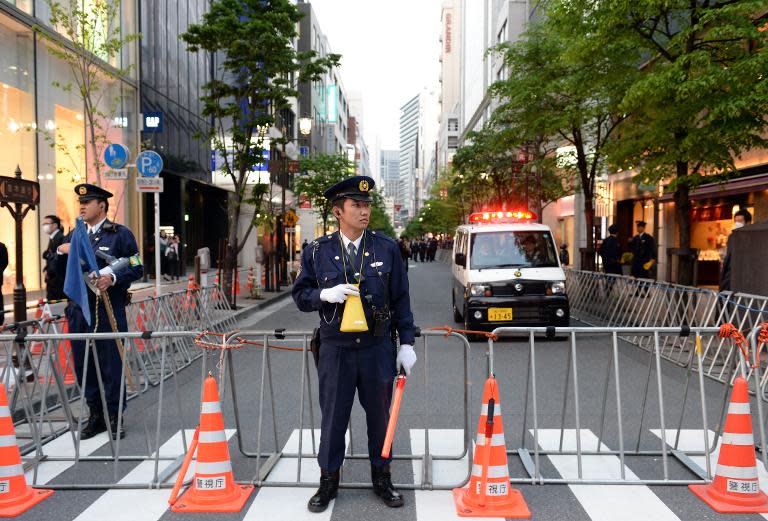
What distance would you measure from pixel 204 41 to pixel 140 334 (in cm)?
1317

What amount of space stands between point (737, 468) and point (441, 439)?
7.72 feet

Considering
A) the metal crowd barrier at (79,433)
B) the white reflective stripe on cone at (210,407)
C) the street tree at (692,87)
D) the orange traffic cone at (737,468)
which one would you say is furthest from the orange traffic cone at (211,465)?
the street tree at (692,87)

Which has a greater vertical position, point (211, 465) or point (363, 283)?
point (363, 283)

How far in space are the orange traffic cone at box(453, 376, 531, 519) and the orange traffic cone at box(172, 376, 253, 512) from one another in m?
1.55

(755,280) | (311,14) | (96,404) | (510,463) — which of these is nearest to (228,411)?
(96,404)

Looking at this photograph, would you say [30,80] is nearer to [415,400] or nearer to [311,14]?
[415,400]

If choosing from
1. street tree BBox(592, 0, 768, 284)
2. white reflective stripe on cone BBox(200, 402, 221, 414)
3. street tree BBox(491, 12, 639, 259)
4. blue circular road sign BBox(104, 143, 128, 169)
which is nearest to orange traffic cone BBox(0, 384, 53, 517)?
white reflective stripe on cone BBox(200, 402, 221, 414)

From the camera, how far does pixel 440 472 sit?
4.77m

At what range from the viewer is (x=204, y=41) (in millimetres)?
15969

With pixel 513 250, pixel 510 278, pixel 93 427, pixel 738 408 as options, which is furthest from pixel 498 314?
pixel 93 427

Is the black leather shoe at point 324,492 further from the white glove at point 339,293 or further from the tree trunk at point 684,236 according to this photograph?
the tree trunk at point 684,236

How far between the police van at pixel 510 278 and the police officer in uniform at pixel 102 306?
248 inches

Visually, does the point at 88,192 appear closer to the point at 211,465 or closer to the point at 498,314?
the point at 211,465

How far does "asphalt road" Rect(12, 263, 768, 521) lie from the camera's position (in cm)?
410
